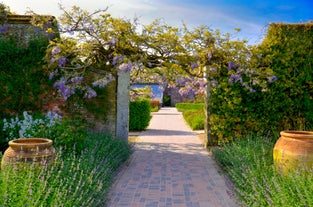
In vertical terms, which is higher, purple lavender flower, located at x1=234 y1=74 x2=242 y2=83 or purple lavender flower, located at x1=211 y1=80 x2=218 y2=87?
purple lavender flower, located at x1=234 y1=74 x2=242 y2=83

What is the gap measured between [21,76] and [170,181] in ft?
16.4

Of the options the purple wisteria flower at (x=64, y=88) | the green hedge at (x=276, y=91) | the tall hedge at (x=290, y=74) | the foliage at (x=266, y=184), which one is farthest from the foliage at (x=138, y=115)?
the foliage at (x=266, y=184)

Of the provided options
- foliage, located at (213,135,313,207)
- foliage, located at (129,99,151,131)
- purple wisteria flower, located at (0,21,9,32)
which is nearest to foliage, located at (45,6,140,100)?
purple wisteria flower, located at (0,21,9,32)

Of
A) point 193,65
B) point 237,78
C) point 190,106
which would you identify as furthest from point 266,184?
point 190,106

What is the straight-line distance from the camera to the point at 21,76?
9016 millimetres

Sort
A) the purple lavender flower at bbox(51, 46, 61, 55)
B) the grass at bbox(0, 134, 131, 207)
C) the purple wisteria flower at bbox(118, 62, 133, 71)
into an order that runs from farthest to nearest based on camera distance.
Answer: the purple wisteria flower at bbox(118, 62, 133, 71) → the purple lavender flower at bbox(51, 46, 61, 55) → the grass at bbox(0, 134, 131, 207)

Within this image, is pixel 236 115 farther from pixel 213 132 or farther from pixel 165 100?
pixel 165 100

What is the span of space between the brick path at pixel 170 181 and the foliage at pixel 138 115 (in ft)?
15.5

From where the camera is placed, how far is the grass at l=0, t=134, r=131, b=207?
369 cm

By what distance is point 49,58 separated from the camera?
29.0ft

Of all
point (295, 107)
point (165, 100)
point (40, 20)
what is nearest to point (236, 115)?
point (295, 107)

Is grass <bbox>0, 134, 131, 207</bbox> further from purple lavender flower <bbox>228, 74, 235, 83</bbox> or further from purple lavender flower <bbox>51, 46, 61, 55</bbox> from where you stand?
purple lavender flower <bbox>228, 74, 235, 83</bbox>

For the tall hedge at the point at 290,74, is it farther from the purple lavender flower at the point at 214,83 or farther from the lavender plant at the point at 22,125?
the lavender plant at the point at 22,125

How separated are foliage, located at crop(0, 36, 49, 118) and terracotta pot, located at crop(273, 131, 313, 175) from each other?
616 cm
